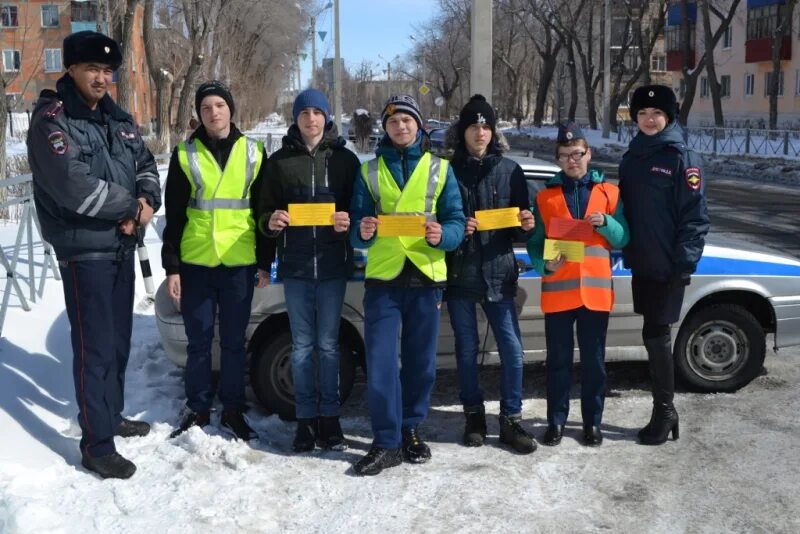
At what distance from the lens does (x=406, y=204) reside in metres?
4.61

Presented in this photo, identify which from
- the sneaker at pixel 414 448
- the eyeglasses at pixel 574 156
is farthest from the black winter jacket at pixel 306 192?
the eyeglasses at pixel 574 156

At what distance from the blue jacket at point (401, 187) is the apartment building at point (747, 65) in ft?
135

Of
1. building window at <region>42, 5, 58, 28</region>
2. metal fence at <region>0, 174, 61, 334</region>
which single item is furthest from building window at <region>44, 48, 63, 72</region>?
metal fence at <region>0, 174, 61, 334</region>

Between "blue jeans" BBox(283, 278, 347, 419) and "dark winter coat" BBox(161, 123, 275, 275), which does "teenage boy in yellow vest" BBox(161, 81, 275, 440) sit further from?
"blue jeans" BBox(283, 278, 347, 419)

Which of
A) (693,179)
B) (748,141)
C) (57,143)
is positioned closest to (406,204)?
(693,179)

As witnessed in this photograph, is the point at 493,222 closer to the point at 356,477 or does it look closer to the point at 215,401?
the point at 356,477

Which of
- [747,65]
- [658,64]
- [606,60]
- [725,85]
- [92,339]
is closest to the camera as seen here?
[92,339]

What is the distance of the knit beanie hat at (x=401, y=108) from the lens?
179 inches

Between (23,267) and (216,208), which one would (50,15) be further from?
(216,208)

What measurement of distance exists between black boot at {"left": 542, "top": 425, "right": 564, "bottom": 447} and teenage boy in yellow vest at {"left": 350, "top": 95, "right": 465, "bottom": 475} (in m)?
0.77

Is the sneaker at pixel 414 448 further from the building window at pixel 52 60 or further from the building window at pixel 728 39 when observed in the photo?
the building window at pixel 52 60

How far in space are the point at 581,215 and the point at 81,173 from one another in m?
2.70

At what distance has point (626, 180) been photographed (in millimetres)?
4965

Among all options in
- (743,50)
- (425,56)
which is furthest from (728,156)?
(425,56)
